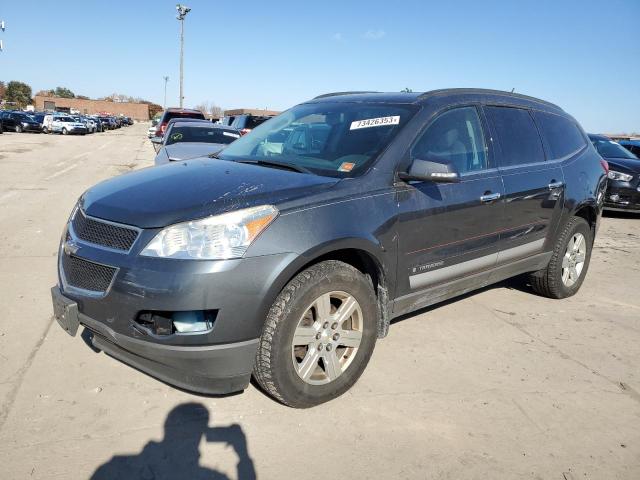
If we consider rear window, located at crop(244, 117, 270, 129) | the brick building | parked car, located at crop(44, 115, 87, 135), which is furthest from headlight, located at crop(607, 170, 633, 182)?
the brick building

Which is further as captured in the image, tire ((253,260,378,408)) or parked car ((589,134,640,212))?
parked car ((589,134,640,212))

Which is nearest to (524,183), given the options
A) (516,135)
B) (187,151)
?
(516,135)

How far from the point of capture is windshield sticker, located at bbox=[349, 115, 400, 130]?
3.41 metres

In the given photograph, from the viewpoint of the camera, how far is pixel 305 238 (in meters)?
2.64

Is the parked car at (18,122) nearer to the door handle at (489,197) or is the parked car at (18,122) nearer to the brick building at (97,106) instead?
the door handle at (489,197)

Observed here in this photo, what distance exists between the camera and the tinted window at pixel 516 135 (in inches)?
158

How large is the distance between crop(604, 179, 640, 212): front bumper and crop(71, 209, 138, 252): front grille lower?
35.3 ft

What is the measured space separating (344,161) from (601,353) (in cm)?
249

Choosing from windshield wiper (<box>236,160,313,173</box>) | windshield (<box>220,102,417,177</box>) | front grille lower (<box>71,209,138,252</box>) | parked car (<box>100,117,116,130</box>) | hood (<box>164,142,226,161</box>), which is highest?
windshield (<box>220,102,417,177</box>)

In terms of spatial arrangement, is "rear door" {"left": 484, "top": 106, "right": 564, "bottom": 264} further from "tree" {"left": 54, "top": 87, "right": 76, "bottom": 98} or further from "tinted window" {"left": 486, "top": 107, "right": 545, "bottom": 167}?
"tree" {"left": 54, "top": 87, "right": 76, "bottom": 98}

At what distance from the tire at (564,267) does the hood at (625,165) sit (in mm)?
6646

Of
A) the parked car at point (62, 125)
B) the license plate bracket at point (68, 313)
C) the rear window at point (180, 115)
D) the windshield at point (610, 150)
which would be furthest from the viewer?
Result: the parked car at point (62, 125)

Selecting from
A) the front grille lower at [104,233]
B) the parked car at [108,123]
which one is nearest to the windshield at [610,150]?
the front grille lower at [104,233]

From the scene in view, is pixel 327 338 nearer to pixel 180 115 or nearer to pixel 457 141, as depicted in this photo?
pixel 457 141
